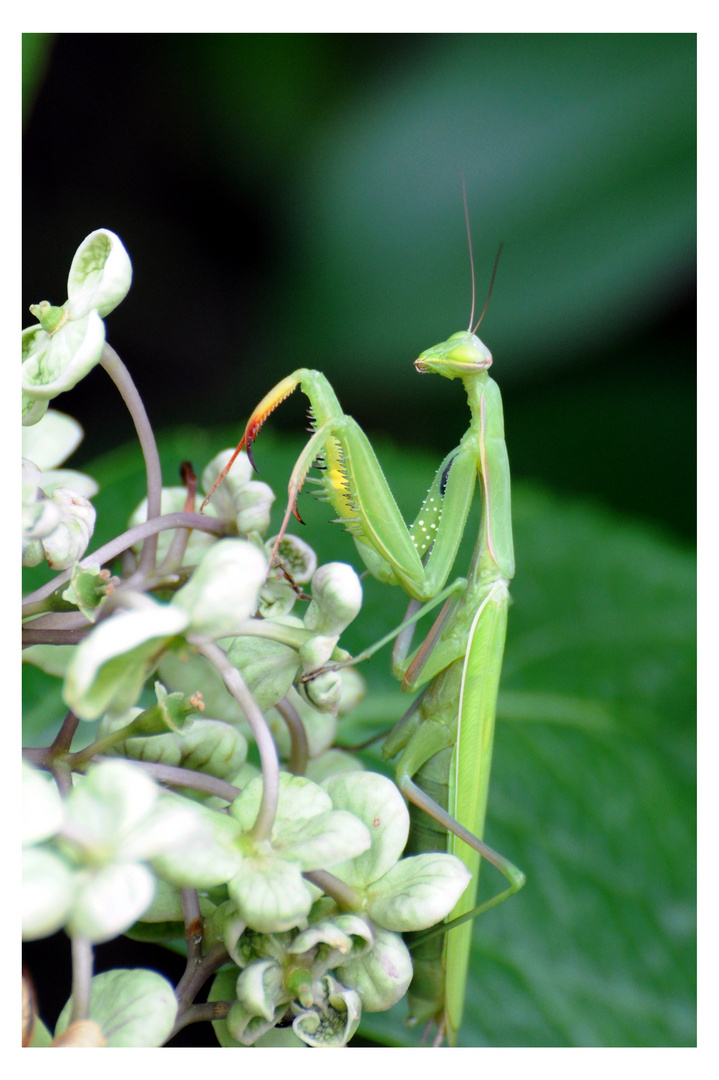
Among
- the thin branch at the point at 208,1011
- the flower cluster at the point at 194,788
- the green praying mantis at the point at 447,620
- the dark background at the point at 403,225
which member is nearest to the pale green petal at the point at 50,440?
the flower cluster at the point at 194,788

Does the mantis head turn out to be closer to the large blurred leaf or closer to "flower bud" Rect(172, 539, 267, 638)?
the large blurred leaf

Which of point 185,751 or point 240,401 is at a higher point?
point 240,401

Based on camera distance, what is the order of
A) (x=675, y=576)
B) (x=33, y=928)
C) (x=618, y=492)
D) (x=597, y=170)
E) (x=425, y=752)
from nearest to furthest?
(x=33, y=928), (x=425, y=752), (x=675, y=576), (x=597, y=170), (x=618, y=492)

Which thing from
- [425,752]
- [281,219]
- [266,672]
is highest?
[281,219]

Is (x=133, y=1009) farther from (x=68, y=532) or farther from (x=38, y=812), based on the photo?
(x=68, y=532)

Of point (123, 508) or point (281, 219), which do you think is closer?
point (123, 508)

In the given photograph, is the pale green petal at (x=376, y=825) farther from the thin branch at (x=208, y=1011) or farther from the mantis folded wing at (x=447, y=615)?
the mantis folded wing at (x=447, y=615)

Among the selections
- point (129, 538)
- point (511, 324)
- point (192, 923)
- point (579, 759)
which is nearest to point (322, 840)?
point (192, 923)
